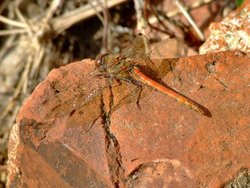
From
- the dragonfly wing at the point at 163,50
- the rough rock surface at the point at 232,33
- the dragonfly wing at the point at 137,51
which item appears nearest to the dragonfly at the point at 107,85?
the dragonfly wing at the point at 137,51

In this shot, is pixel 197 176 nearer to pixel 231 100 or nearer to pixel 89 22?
pixel 231 100

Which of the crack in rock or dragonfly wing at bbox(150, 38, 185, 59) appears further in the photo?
dragonfly wing at bbox(150, 38, 185, 59)

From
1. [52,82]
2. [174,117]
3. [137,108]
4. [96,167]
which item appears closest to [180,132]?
[174,117]

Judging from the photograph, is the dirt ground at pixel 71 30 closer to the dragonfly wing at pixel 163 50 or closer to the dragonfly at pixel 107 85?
the dragonfly wing at pixel 163 50

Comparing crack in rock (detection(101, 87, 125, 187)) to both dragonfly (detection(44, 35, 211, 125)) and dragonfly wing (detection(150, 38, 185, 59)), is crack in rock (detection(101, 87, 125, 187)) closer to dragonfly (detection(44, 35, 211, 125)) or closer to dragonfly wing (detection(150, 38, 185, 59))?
dragonfly (detection(44, 35, 211, 125))

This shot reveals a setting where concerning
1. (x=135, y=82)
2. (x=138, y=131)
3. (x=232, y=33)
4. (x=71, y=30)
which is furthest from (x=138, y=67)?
(x=71, y=30)

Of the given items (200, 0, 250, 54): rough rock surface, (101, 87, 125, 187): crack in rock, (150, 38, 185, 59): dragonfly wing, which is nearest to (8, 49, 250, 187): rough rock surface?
(101, 87, 125, 187): crack in rock
